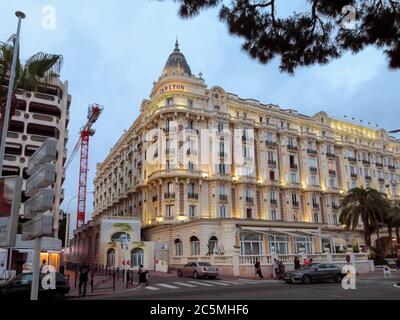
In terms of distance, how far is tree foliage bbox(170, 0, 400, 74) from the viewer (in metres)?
7.94

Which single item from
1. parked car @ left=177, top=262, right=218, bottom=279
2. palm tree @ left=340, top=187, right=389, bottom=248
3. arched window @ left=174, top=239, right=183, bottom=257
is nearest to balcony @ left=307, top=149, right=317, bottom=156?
palm tree @ left=340, top=187, right=389, bottom=248

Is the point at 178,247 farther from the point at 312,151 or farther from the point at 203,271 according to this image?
the point at 312,151

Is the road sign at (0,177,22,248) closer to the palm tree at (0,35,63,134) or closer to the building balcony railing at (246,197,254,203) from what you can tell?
the palm tree at (0,35,63,134)

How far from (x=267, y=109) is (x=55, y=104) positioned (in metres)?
31.5

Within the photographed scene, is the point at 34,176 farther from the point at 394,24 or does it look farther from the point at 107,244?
the point at 107,244

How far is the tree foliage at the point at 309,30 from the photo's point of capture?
7941 mm

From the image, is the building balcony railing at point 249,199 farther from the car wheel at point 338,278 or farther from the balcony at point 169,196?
the car wheel at point 338,278

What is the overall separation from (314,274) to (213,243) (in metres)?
19.7

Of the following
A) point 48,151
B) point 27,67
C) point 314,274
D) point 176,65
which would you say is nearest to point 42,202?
point 48,151

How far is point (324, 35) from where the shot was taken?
8.95 m

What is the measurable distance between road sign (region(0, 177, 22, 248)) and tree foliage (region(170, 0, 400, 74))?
461 centimetres

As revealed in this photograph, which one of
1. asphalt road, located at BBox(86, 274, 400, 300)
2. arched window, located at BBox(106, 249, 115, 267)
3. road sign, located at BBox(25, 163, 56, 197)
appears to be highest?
road sign, located at BBox(25, 163, 56, 197)

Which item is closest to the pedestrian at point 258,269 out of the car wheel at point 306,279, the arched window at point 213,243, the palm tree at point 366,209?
the car wheel at point 306,279

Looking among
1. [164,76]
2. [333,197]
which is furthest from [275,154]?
[164,76]
